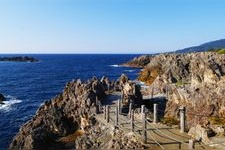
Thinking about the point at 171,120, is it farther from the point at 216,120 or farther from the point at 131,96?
the point at 131,96

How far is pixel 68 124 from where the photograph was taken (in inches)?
1393

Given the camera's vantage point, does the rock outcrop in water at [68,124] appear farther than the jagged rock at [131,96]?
No

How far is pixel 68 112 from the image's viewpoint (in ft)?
121

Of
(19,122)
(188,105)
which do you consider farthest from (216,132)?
(19,122)

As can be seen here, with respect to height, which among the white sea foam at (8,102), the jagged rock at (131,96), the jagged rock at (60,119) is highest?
the jagged rock at (131,96)

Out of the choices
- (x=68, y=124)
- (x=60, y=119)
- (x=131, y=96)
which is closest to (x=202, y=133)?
(x=131, y=96)

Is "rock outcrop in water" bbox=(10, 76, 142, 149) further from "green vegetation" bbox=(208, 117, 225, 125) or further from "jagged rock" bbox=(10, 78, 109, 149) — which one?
"green vegetation" bbox=(208, 117, 225, 125)

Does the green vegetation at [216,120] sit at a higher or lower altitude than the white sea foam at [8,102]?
higher

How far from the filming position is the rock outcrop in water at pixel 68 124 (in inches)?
1186

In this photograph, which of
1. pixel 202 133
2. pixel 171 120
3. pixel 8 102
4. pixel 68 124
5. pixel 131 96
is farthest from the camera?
pixel 8 102

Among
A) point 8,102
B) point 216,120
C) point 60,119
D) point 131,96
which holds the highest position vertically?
point 131,96

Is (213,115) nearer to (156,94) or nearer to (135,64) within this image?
(156,94)

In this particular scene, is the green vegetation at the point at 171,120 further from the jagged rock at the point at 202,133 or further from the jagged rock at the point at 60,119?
the jagged rock at the point at 202,133

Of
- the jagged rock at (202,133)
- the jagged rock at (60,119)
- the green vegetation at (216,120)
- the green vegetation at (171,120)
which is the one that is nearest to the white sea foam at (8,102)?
the jagged rock at (60,119)
